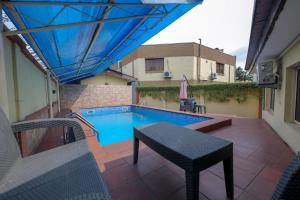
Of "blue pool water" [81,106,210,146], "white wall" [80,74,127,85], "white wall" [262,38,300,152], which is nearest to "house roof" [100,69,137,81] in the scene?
"white wall" [80,74,127,85]

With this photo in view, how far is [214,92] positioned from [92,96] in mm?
8939

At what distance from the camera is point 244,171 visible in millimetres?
2096

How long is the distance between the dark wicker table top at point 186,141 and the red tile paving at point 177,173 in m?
0.57

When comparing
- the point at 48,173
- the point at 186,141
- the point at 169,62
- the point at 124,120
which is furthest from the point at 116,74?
the point at 48,173

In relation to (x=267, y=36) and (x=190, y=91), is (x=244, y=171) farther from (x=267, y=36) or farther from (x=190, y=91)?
(x=190, y=91)

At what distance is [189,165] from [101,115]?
403 inches

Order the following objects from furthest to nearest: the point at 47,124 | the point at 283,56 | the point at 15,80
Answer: the point at 283,56, the point at 15,80, the point at 47,124

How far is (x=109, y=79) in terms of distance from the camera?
48.3ft

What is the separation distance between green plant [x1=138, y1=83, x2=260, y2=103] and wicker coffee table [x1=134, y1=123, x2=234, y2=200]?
25.0 ft

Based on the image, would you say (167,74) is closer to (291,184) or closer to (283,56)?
(283,56)

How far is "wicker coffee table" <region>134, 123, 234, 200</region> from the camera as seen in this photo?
3.95 feet

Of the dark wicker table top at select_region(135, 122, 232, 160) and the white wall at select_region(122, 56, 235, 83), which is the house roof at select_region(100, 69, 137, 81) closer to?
the white wall at select_region(122, 56, 235, 83)

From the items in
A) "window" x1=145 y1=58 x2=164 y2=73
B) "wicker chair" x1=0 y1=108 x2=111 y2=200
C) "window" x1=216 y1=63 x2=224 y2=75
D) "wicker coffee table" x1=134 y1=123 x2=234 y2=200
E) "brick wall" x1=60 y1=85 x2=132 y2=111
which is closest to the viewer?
"wicker chair" x1=0 y1=108 x2=111 y2=200

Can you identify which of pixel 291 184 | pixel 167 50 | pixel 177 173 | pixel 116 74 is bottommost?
pixel 177 173
